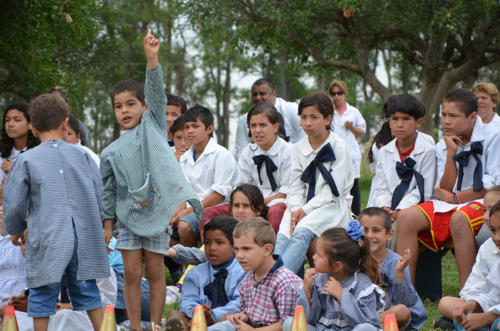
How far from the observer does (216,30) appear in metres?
17.6

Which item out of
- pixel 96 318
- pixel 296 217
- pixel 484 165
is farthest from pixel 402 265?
pixel 96 318

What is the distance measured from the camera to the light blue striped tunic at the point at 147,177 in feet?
15.4

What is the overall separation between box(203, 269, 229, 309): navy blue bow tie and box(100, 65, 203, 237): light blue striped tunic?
712 mm

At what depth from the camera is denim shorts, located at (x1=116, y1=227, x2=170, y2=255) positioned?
4742 mm

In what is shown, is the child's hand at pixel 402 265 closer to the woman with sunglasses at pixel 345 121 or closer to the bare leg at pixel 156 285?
the bare leg at pixel 156 285

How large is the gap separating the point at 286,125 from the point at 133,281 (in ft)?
12.9

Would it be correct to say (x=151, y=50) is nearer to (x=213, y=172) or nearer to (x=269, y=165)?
(x=269, y=165)

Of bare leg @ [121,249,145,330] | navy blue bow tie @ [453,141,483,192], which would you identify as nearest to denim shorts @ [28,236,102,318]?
bare leg @ [121,249,145,330]

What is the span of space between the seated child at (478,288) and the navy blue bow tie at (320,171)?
136cm

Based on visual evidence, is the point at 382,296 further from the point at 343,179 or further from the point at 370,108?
the point at 370,108

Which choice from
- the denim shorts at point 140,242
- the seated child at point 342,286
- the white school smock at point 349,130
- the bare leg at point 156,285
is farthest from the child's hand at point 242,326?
the white school smock at point 349,130

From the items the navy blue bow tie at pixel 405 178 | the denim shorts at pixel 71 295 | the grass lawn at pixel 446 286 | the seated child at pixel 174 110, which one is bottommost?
the grass lawn at pixel 446 286

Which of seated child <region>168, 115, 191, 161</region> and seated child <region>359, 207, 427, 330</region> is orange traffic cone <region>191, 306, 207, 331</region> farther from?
seated child <region>168, 115, 191, 161</region>

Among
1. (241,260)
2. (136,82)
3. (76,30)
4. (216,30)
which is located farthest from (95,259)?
(216,30)
